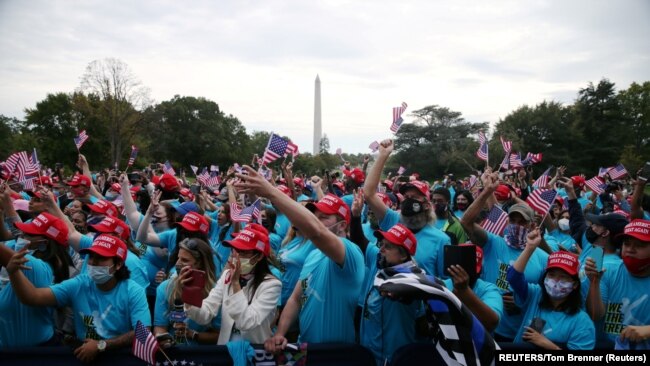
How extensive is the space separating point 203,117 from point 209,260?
73.5 metres

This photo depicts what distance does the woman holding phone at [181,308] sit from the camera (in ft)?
12.4

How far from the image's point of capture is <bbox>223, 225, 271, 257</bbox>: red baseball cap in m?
3.82

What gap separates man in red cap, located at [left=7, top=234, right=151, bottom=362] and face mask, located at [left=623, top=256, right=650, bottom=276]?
396 centimetres

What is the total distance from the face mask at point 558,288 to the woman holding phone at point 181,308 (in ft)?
9.27

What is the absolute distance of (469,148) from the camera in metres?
63.6

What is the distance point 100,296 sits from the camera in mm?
3875

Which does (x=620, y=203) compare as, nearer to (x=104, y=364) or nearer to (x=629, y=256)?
(x=629, y=256)

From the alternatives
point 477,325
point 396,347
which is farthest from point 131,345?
point 477,325

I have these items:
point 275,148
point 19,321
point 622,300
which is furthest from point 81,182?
point 622,300

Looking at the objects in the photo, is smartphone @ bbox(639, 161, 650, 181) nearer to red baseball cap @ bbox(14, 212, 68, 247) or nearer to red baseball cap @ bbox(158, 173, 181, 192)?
red baseball cap @ bbox(14, 212, 68, 247)

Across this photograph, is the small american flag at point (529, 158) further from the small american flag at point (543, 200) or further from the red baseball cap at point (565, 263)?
the red baseball cap at point (565, 263)

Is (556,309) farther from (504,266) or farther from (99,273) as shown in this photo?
(99,273)

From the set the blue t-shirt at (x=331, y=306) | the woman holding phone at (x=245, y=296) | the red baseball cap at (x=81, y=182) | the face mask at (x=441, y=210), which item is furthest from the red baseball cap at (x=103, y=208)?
the face mask at (x=441, y=210)

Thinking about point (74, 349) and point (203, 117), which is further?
point (203, 117)
